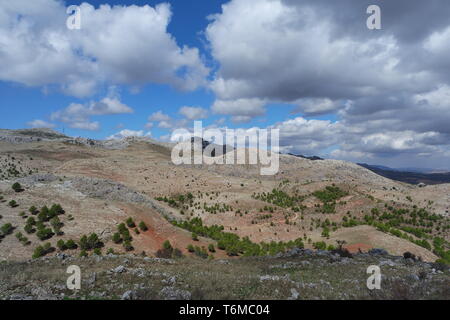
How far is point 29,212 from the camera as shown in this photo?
958 inches

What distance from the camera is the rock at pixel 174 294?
10.5 m

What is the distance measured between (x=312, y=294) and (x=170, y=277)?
6035 millimetres

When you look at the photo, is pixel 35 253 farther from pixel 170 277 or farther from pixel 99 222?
pixel 170 277

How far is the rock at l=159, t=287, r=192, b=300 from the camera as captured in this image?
10.5m

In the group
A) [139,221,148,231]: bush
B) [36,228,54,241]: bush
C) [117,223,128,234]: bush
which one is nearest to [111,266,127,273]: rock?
[117,223,128,234]: bush

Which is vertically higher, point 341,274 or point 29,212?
point 29,212

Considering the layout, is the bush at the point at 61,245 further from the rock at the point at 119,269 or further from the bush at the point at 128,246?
the rock at the point at 119,269

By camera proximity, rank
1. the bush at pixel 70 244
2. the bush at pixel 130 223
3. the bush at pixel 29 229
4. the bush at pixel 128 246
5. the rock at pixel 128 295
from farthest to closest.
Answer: the bush at pixel 130 223 < the bush at pixel 128 246 < the bush at pixel 29 229 < the bush at pixel 70 244 < the rock at pixel 128 295

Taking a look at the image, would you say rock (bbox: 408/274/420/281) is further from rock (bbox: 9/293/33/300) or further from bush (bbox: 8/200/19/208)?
bush (bbox: 8/200/19/208)

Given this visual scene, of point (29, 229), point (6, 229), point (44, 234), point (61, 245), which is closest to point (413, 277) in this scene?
point (61, 245)

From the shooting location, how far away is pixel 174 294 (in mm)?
10742

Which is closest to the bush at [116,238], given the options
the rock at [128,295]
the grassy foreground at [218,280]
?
the grassy foreground at [218,280]

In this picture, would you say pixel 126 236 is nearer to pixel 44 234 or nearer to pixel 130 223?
pixel 130 223
